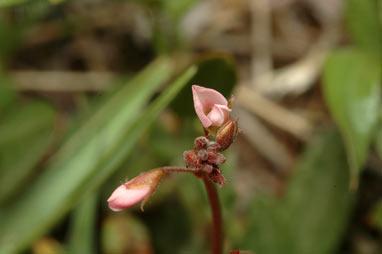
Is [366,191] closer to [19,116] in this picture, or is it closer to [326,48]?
[326,48]

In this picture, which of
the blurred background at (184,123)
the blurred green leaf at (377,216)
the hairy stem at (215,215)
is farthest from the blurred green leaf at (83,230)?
the blurred green leaf at (377,216)

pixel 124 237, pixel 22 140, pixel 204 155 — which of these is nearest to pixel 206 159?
pixel 204 155

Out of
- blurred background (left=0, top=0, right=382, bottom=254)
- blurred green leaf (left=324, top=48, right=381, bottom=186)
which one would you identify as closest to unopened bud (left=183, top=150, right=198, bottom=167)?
blurred background (left=0, top=0, right=382, bottom=254)

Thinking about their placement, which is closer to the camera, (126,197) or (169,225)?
(126,197)

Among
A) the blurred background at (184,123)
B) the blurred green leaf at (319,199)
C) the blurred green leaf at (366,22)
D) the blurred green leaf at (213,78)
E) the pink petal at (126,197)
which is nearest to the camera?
the pink petal at (126,197)

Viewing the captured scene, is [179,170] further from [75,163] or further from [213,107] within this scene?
[75,163]

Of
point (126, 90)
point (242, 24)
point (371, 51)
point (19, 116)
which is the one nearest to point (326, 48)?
point (242, 24)

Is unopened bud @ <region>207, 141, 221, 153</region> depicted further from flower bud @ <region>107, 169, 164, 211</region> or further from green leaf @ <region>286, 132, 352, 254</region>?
green leaf @ <region>286, 132, 352, 254</region>

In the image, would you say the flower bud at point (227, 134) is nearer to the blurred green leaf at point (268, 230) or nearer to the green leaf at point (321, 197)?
the blurred green leaf at point (268, 230)
